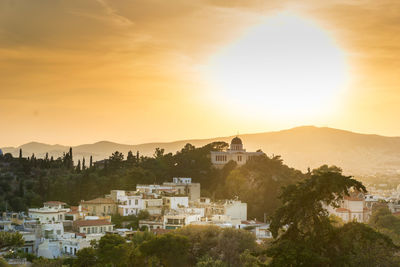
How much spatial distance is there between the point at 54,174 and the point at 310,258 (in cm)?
4828

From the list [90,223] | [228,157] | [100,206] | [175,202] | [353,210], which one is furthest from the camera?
[228,157]

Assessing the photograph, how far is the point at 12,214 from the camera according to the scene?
2228 inches

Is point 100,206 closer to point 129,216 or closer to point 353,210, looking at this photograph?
point 129,216

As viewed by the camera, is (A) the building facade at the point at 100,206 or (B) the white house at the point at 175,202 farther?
(B) the white house at the point at 175,202

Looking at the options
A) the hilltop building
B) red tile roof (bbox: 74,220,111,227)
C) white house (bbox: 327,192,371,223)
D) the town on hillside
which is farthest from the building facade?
white house (bbox: 327,192,371,223)

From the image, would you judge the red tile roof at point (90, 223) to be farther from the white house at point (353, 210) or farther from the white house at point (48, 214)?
the white house at point (353, 210)

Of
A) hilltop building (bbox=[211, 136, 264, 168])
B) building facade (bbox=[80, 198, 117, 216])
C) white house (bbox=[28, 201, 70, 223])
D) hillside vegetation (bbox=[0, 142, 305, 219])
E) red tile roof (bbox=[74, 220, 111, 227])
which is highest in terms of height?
hilltop building (bbox=[211, 136, 264, 168])

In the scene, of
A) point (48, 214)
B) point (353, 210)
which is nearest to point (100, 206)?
point (48, 214)

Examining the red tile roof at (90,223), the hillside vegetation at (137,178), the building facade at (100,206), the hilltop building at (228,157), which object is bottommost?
the red tile roof at (90,223)

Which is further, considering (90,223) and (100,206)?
(100,206)

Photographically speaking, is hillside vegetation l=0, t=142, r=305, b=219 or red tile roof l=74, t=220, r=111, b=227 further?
hillside vegetation l=0, t=142, r=305, b=219

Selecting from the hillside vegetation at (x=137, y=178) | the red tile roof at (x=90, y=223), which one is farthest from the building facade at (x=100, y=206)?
the hillside vegetation at (x=137, y=178)

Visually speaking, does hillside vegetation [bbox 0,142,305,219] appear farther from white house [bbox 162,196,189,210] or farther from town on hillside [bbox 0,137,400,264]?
white house [bbox 162,196,189,210]

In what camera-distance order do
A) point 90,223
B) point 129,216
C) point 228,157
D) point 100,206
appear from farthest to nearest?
point 228,157 < point 100,206 < point 129,216 < point 90,223
